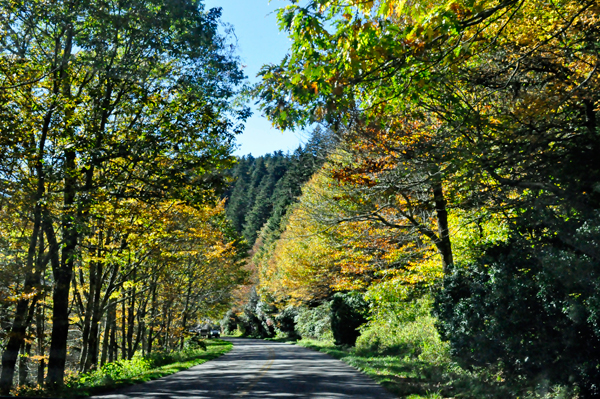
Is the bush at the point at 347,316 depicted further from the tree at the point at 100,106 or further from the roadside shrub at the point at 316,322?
the tree at the point at 100,106

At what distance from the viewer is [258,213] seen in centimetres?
10500

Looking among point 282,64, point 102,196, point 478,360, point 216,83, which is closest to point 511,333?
point 478,360

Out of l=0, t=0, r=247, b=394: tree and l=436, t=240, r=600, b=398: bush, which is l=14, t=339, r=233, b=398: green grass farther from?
l=436, t=240, r=600, b=398: bush

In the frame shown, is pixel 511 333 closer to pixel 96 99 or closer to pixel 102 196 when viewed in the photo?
pixel 102 196

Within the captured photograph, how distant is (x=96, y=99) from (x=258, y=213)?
9243 cm

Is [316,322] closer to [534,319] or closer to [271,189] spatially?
[534,319]

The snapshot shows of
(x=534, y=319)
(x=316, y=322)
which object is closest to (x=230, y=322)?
(x=316, y=322)

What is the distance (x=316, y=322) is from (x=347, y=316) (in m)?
9.52

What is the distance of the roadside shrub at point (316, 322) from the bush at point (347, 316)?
3745 mm

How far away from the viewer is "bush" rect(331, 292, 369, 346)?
2745cm

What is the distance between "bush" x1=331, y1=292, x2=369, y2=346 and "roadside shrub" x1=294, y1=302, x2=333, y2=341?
374 centimetres

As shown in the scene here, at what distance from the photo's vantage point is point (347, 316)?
28297 millimetres

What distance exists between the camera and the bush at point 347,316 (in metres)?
27.5

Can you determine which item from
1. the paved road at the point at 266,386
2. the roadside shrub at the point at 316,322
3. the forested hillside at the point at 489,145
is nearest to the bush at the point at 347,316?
the roadside shrub at the point at 316,322
